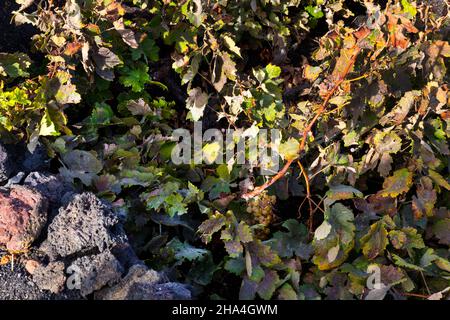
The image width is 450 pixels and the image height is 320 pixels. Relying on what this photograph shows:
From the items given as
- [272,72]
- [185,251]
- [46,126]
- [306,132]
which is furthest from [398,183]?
[46,126]

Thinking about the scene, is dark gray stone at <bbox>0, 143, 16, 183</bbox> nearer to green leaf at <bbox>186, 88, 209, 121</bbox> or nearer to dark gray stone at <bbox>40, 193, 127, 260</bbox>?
dark gray stone at <bbox>40, 193, 127, 260</bbox>

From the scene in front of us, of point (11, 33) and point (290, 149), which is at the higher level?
point (11, 33)

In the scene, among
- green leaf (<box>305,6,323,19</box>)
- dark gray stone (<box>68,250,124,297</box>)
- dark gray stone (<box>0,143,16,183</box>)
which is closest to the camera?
dark gray stone (<box>68,250,124,297</box>)

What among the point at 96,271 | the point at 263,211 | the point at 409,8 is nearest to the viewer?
the point at 96,271

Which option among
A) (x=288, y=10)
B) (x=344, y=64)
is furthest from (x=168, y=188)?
(x=288, y=10)

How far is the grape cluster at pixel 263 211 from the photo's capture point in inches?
82.3

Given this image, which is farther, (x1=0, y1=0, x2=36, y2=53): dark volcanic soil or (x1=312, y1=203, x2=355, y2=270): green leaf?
(x1=0, y1=0, x2=36, y2=53): dark volcanic soil

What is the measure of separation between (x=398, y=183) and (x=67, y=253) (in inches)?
42.9

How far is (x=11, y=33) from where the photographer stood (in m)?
2.40

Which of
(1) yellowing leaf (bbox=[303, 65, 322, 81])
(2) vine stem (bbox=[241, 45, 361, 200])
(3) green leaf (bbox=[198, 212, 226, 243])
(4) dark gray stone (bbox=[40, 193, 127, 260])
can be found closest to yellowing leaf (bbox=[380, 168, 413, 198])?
(2) vine stem (bbox=[241, 45, 361, 200])

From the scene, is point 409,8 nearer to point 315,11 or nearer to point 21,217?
point 315,11

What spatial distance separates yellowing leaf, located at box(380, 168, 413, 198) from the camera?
2.08 m

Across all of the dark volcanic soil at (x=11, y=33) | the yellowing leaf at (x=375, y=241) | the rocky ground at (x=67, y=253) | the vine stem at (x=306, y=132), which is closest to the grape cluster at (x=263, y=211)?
the vine stem at (x=306, y=132)

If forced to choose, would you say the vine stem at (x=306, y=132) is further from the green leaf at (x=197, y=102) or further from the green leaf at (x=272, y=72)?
the green leaf at (x=197, y=102)
